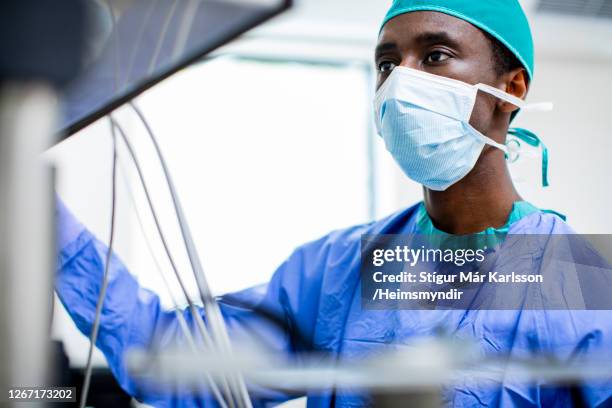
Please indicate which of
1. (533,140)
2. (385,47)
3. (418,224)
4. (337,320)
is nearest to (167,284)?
(337,320)

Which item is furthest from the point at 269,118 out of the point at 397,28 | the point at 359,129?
the point at 397,28

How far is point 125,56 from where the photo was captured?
0.67 m

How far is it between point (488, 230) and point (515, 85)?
0.24 m

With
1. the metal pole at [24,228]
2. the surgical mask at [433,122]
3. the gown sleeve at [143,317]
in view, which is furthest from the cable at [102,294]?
the metal pole at [24,228]

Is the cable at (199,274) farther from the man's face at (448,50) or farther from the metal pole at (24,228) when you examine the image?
the metal pole at (24,228)

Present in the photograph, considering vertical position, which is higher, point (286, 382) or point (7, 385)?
point (7, 385)

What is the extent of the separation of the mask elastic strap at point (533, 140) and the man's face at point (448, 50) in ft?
0.18

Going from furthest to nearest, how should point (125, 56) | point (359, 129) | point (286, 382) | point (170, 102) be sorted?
1. point (359, 129)
2. point (170, 102)
3. point (286, 382)
4. point (125, 56)

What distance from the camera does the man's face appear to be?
3.32 feet

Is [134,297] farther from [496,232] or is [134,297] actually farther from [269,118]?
[496,232]

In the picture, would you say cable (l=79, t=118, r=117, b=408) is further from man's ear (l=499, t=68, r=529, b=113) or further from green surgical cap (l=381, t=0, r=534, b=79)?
man's ear (l=499, t=68, r=529, b=113)

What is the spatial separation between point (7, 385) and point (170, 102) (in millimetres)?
698

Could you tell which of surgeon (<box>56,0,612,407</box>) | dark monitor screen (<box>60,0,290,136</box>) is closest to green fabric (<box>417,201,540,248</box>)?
surgeon (<box>56,0,612,407</box>)

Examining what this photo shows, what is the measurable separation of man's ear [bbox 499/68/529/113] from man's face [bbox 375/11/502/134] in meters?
0.02
